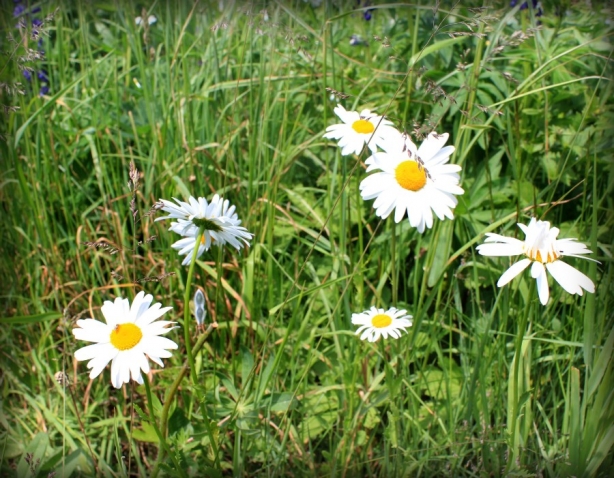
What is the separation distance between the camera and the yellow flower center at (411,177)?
46.5 inches

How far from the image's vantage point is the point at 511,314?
1722 millimetres

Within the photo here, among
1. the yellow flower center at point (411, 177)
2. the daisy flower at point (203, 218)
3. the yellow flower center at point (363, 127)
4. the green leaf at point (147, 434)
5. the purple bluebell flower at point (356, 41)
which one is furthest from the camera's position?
the purple bluebell flower at point (356, 41)

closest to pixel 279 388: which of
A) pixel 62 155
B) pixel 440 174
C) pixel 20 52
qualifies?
pixel 440 174

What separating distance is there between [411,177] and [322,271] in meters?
0.77

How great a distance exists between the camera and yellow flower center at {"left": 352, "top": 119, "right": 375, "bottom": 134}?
4.64ft

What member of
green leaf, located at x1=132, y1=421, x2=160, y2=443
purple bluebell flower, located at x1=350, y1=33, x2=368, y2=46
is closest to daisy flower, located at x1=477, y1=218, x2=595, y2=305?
green leaf, located at x1=132, y1=421, x2=160, y2=443

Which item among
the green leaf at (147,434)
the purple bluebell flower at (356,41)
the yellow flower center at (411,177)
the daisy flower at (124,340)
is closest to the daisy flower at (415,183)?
the yellow flower center at (411,177)

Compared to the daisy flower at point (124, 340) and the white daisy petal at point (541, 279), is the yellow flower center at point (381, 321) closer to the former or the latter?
the white daisy petal at point (541, 279)

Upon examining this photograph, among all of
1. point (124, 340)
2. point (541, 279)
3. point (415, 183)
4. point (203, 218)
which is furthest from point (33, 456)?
point (541, 279)

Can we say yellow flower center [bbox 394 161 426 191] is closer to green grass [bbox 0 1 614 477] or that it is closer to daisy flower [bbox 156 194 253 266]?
green grass [bbox 0 1 614 477]

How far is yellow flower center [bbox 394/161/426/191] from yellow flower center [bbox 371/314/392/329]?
1.18ft

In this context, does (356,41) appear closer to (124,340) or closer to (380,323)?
(380,323)

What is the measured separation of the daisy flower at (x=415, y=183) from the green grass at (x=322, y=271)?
12cm

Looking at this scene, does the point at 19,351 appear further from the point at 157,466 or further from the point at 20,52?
the point at 20,52
